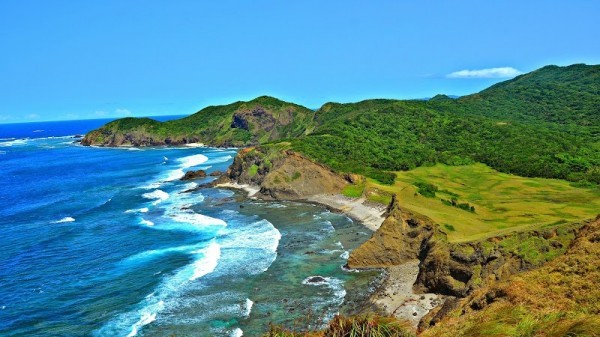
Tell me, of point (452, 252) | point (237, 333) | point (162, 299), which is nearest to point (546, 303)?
point (452, 252)

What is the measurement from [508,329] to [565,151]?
10514 centimetres

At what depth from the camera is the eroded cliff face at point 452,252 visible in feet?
108

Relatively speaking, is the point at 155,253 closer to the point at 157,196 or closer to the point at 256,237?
the point at 256,237

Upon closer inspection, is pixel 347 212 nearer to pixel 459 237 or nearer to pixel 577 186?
pixel 459 237

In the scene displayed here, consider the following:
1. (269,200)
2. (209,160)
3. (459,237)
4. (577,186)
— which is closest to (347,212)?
(269,200)

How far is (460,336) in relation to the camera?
47.8 feet

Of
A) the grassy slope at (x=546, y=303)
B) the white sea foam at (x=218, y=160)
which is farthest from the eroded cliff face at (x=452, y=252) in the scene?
the white sea foam at (x=218, y=160)

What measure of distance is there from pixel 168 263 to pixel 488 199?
46.9 meters

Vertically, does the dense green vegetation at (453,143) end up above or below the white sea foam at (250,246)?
above

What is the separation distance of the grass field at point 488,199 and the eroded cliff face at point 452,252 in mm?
2376

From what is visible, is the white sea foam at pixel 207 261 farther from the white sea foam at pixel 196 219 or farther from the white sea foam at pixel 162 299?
the white sea foam at pixel 196 219

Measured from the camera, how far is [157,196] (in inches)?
3565

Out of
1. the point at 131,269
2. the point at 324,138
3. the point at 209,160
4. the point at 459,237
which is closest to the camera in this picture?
the point at 459,237

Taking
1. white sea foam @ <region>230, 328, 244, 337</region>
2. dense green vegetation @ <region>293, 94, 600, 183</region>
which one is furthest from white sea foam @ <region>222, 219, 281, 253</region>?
dense green vegetation @ <region>293, 94, 600, 183</region>
